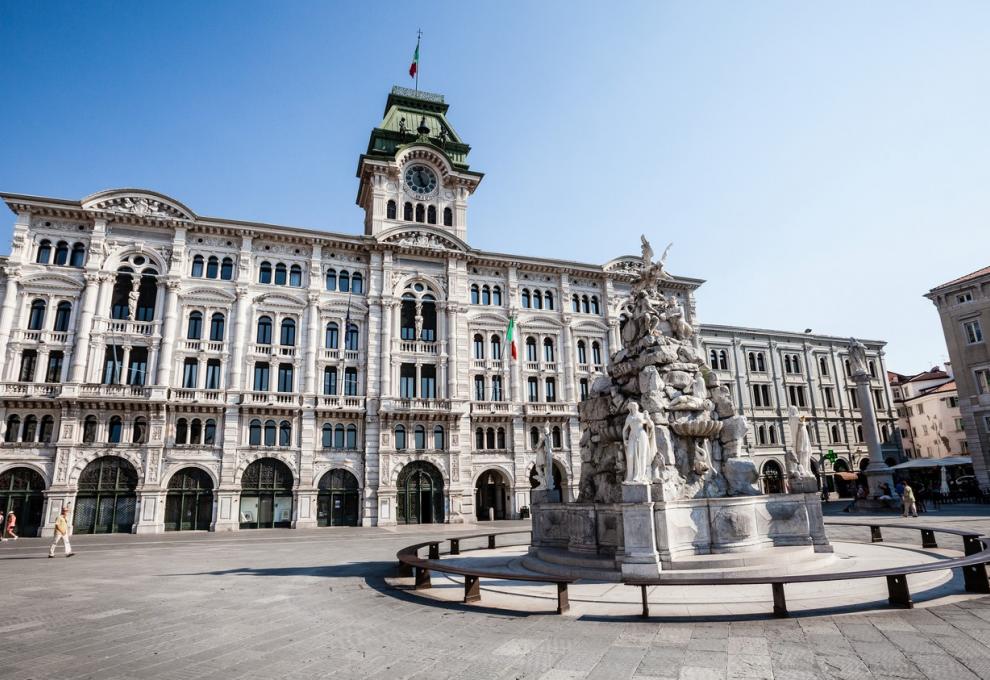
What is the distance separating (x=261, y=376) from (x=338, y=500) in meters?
9.64

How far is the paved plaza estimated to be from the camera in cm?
656

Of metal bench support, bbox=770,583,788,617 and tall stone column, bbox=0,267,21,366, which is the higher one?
tall stone column, bbox=0,267,21,366

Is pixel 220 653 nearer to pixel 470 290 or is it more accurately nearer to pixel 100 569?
pixel 100 569

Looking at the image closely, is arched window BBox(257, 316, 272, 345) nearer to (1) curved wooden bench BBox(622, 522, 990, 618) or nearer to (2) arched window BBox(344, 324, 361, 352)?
(2) arched window BBox(344, 324, 361, 352)

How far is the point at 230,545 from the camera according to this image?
78.7 ft

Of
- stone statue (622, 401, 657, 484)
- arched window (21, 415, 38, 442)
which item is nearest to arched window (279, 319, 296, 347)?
arched window (21, 415, 38, 442)

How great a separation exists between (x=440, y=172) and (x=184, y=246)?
19.6 metres

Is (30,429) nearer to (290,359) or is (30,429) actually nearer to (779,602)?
(290,359)

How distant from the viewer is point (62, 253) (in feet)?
112

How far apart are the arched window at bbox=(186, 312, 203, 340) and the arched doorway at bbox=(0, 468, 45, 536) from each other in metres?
11.0

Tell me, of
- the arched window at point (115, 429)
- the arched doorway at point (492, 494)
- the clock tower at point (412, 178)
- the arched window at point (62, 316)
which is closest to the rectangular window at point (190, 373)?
the arched window at point (115, 429)

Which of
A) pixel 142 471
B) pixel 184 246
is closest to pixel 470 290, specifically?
pixel 184 246

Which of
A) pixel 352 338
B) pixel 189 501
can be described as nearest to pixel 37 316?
pixel 189 501

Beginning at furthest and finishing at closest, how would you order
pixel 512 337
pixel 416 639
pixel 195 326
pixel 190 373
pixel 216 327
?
pixel 512 337
pixel 216 327
pixel 195 326
pixel 190 373
pixel 416 639
